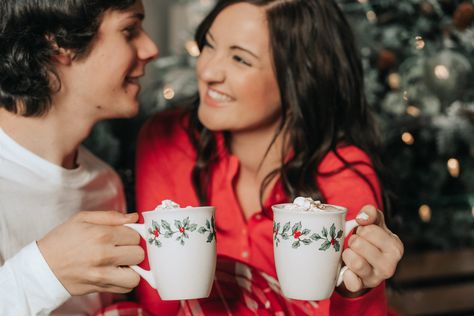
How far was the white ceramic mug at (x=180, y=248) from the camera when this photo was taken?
3.28ft

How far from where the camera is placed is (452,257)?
2.49m

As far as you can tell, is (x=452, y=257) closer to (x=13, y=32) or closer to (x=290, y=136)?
(x=290, y=136)

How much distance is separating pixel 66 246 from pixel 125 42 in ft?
2.04

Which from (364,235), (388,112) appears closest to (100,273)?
(364,235)

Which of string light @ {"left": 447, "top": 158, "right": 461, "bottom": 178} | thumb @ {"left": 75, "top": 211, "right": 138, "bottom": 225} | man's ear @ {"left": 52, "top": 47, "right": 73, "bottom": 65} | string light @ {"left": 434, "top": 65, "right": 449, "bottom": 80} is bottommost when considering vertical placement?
string light @ {"left": 447, "top": 158, "right": 461, "bottom": 178}

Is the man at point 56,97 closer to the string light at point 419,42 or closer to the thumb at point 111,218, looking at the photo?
the thumb at point 111,218

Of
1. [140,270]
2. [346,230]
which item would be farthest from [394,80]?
[140,270]

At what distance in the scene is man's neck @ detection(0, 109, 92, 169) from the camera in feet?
4.75

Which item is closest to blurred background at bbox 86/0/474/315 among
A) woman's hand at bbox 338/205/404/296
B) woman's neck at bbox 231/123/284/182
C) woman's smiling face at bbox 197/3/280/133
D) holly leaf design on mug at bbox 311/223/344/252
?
woman's neck at bbox 231/123/284/182

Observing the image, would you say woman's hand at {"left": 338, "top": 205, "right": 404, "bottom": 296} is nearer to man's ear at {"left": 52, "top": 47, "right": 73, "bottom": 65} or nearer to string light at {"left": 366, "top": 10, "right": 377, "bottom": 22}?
man's ear at {"left": 52, "top": 47, "right": 73, "bottom": 65}

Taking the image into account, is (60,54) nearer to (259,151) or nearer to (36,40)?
(36,40)

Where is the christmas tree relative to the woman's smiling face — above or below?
below

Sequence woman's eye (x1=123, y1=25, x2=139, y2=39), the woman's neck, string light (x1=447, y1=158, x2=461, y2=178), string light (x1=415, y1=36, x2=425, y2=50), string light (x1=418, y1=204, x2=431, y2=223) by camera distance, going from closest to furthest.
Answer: woman's eye (x1=123, y1=25, x2=139, y2=39), the woman's neck, string light (x1=415, y1=36, x2=425, y2=50), string light (x1=447, y1=158, x2=461, y2=178), string light (x1=418, y1=204, x2=431, y2=223)

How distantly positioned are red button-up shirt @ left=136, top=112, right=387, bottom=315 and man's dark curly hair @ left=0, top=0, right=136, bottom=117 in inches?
15.5
